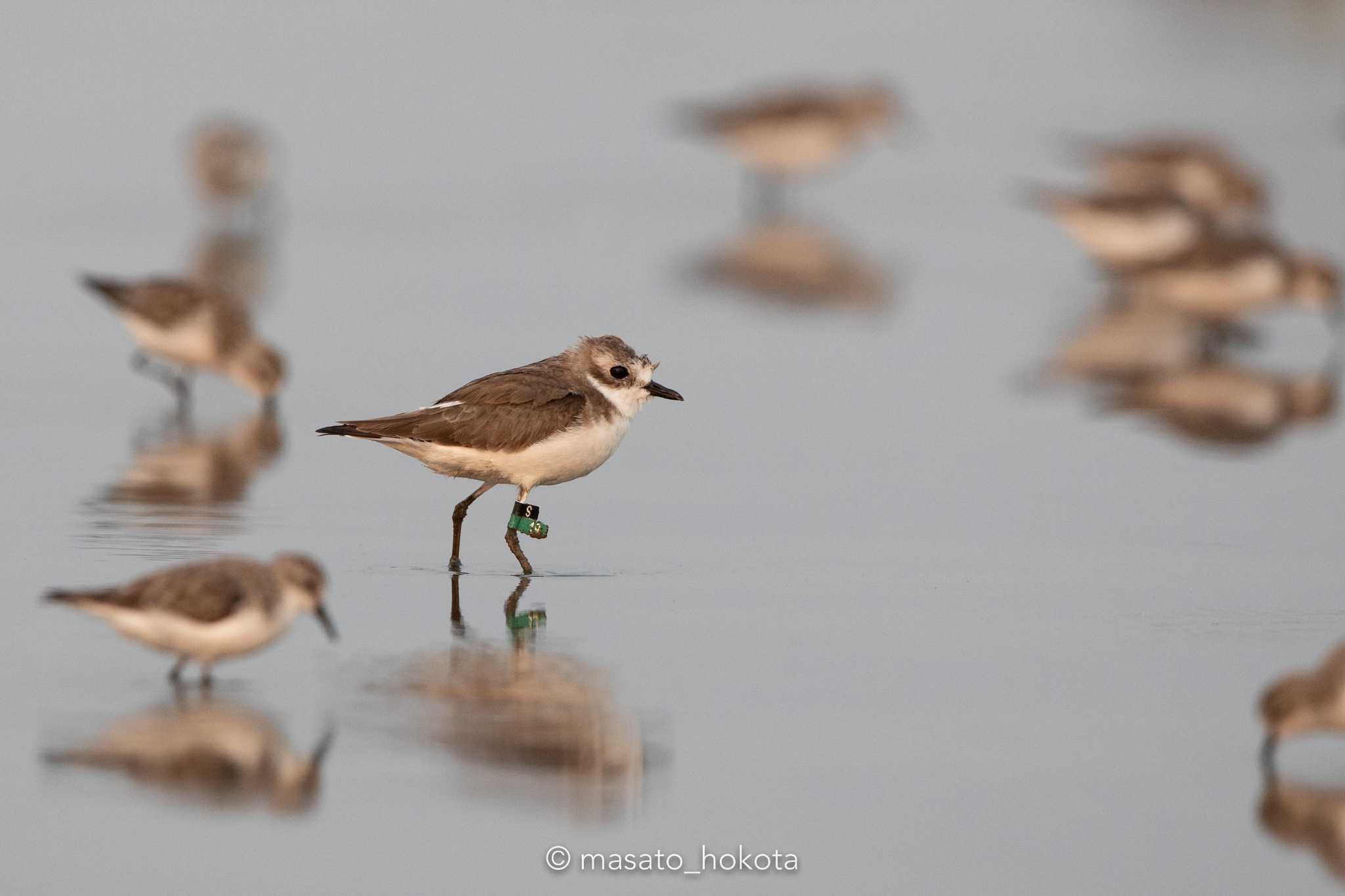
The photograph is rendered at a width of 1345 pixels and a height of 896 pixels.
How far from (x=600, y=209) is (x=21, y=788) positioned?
17661 millimetres

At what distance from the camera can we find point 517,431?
10883 mm

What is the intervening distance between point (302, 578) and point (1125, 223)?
1451cm

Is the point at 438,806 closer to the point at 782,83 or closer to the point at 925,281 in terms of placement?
the point at 925,281

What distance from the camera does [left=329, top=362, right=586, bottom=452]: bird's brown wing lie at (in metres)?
10.9

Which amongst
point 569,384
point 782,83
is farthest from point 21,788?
point 782,83

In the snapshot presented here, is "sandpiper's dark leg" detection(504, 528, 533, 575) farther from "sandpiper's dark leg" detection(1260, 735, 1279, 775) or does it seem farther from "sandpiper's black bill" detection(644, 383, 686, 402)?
"sandpiper's dark leg" detection(1260, 735, 1279, 775)

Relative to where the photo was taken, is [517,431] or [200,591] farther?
[517,431]

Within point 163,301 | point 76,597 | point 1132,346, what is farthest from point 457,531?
point 1132,346

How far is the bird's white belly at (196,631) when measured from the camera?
27.3 feet

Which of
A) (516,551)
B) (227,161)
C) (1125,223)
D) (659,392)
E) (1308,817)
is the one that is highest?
(227,161)

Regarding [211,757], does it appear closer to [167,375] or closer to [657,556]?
[657,556]

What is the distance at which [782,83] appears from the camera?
30.8 m

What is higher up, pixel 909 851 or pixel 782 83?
pixel 782 83

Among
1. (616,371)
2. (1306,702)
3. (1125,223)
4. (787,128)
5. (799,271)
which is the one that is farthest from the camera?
(787,128)
